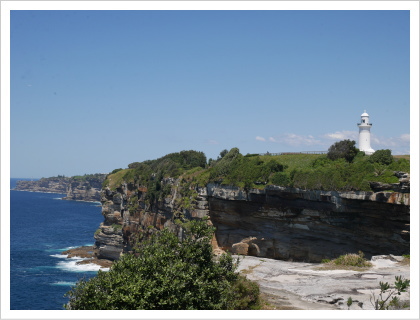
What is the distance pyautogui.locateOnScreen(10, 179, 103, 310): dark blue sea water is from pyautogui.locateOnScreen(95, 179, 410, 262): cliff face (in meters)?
16.4

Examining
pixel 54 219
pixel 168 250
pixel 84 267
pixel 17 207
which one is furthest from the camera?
pixel 17 207

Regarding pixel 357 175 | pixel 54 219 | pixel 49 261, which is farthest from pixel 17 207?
pixel 357 175

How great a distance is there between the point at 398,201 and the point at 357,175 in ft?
15.6

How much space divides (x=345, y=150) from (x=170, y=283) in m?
31.9

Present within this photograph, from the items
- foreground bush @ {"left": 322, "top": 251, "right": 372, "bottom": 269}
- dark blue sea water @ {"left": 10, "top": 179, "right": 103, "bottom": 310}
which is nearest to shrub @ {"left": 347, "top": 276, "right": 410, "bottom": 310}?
foreground bush @ {"left": 322, "top": 251, "right": 372, "bottom": 269}

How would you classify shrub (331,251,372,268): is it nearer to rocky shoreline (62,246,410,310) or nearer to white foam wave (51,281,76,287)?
rocky shoreline (62,246,410,310)

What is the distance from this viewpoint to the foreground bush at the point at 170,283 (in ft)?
66.3

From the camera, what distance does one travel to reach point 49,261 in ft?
251

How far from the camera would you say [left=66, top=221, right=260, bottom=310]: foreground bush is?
20219 millimetres

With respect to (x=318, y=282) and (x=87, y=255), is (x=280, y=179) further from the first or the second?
(x=87, y=255)

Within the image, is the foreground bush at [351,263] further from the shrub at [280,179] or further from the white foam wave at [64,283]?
the white foam wave at [64,283]

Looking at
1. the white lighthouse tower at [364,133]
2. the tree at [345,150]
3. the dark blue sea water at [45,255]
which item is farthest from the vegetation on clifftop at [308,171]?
the dark blue sea water at [45,255]

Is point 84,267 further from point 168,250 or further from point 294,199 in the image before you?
point 168,250

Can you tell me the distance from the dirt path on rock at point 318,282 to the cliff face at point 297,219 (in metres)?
4.95
